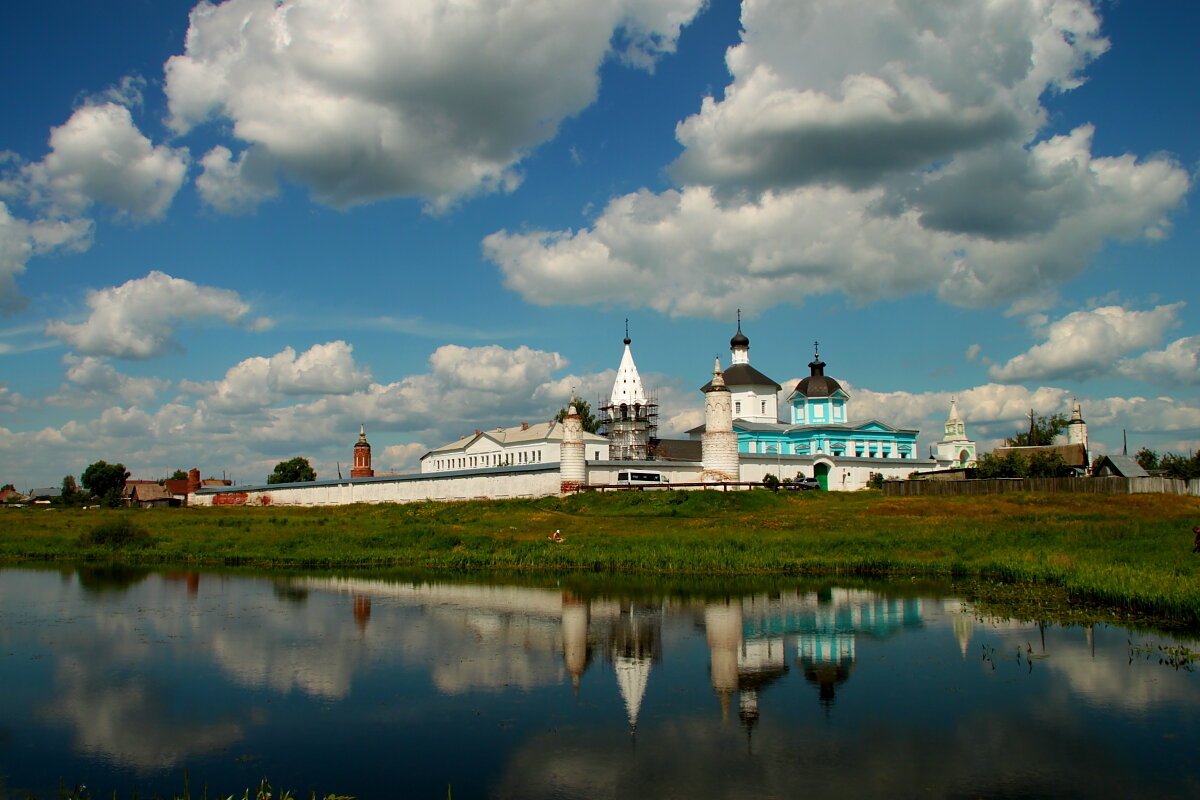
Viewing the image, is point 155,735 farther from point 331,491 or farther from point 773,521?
point 331,491

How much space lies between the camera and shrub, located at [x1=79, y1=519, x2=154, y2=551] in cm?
3812

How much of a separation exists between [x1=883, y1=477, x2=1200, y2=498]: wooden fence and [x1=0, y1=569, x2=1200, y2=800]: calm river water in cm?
2633

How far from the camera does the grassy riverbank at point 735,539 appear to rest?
79.6 ft

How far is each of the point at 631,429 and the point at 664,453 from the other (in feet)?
10.9

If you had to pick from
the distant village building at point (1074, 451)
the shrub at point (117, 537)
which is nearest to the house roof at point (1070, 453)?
the distant village building at point (1074, 451)

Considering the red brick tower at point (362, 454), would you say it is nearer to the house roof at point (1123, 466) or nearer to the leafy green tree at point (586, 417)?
the leafy green tree at point (586, 417)

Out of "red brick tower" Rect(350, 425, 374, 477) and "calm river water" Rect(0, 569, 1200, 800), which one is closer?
"calm river water" Rect(0, 569, 1200, 800)

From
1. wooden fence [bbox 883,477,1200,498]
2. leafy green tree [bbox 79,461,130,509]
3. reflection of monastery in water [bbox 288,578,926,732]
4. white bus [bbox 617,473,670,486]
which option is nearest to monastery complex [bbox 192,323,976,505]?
white bus [bbox 617,473,670,486]

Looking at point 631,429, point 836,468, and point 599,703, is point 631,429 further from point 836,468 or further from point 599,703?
point 599,703

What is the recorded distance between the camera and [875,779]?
9867 millimetres

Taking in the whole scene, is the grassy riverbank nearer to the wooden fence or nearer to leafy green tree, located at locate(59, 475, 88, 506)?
the wooden fence

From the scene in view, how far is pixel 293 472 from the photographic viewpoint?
95.8m

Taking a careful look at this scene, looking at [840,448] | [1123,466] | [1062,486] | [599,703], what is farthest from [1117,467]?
[599,703]

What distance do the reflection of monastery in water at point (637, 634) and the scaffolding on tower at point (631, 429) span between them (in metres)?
38.9
